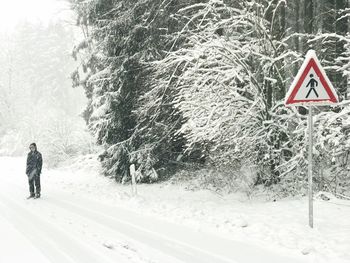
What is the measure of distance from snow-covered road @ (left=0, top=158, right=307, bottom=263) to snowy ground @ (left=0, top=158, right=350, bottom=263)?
2 cm

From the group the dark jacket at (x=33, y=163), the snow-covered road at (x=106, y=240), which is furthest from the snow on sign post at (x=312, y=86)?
the dark jacket at (x=33, y=163)

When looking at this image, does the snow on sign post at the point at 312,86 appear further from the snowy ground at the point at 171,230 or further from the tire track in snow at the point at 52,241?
the tire track in snow at the point at 52,241

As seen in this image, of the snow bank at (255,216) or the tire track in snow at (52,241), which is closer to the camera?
the tire track in snow at (52,241)

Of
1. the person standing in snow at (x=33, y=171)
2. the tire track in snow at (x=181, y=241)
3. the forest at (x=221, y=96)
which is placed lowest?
the tire track in snow at (x=181, y=241)

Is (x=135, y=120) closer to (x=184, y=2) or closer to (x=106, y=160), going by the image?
(x=106, y=160)

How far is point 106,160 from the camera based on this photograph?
57.1 ft

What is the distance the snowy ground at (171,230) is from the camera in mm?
7152

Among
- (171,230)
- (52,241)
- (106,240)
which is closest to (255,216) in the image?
(171,230)

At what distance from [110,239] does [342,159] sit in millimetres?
6070

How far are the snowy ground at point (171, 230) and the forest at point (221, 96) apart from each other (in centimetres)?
130

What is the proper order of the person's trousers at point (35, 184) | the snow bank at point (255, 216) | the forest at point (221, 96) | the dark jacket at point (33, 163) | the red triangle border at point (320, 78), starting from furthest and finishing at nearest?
the dark jacket at point (33, 163) < the person's trousers at point (35, 184) < the forest at point (221, 96) < the red triangle border at point (320, 78) < the snow bank at point (255, 216)

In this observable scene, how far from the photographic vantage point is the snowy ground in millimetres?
7152

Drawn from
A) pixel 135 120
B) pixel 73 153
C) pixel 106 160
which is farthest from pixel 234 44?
pixel 73 153

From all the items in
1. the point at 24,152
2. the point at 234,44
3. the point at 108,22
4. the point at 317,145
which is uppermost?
the point at 108,22
